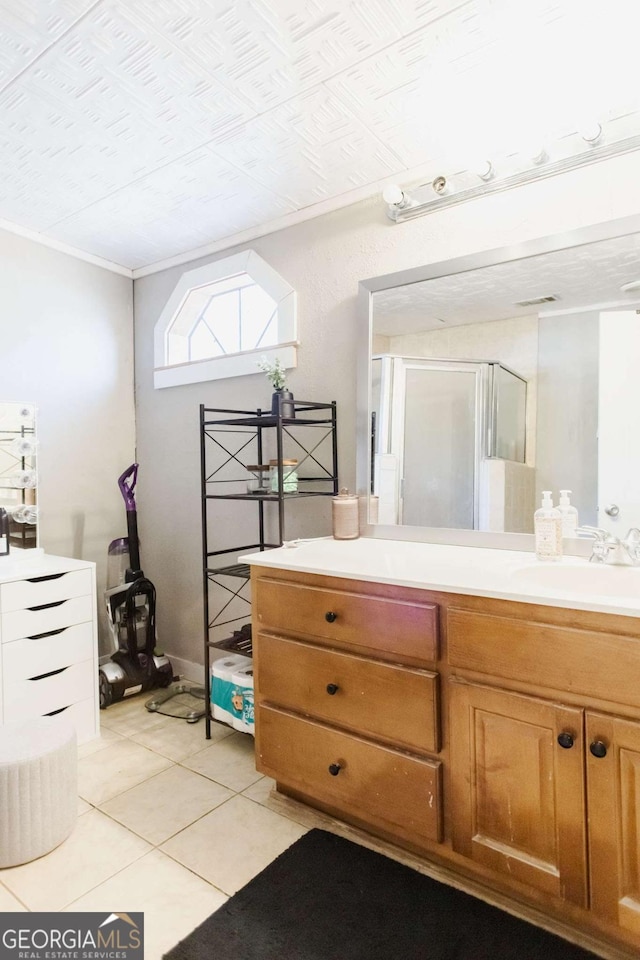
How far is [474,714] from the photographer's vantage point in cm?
139

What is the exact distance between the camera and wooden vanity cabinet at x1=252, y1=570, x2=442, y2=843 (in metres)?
1.47

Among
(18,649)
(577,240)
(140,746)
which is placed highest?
(577,240)

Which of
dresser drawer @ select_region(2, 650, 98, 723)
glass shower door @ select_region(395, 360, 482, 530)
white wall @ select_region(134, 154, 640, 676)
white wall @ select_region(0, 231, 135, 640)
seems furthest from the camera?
white wall @ select_region(0, 231, 135, 640)

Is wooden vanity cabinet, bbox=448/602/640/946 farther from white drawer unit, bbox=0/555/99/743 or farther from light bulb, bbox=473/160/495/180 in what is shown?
white drawer unit, bbox=0/555/99/743

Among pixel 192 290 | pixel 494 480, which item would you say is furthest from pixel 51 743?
pixel 192 290

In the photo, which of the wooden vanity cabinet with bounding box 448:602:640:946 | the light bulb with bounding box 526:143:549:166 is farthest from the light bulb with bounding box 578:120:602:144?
the wooden vanity cabinet with bounding box 448:602:640:946

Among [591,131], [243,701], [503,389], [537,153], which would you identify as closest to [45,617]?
Result: [243,701]

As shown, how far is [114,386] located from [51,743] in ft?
6.77

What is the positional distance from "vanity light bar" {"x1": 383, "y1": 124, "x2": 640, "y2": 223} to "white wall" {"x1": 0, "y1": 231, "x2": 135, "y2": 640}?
5.96 feet

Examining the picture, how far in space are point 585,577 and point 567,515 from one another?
239 mm

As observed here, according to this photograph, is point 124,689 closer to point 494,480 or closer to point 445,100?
point 494,480

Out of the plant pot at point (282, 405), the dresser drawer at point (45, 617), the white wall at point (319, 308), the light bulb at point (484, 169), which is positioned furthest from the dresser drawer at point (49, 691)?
the light bulb at point (484, 169)

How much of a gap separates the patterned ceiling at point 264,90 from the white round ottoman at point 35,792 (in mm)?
2094

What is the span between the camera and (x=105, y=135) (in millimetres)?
1955
